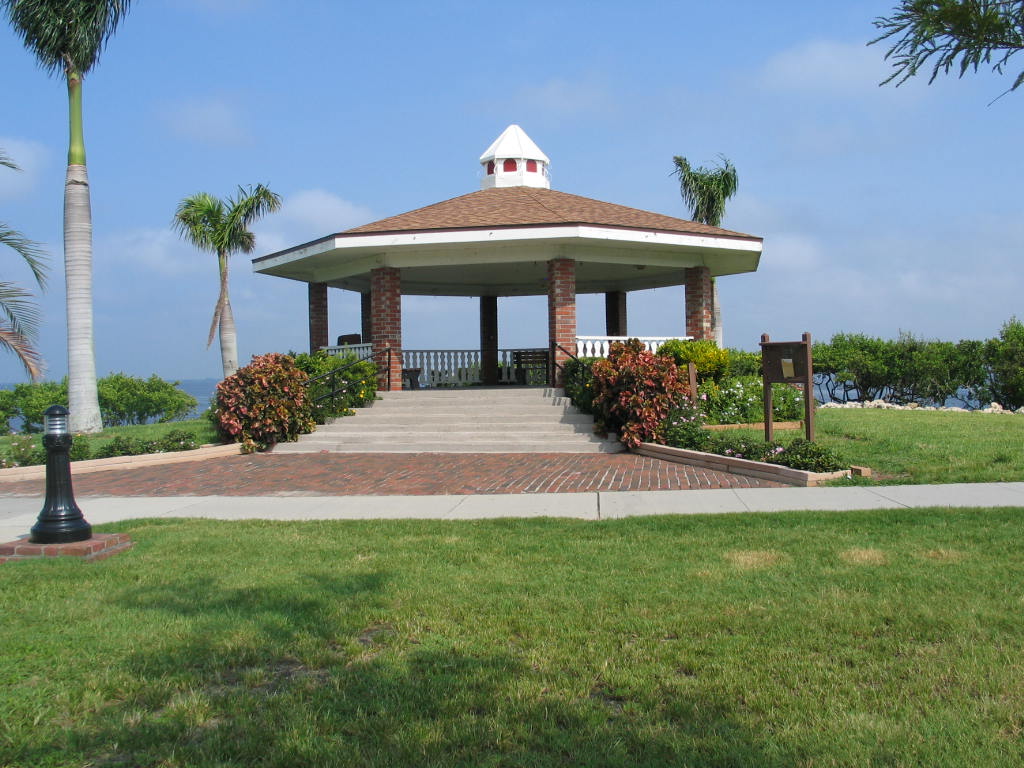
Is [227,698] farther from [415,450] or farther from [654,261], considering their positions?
[654,261]

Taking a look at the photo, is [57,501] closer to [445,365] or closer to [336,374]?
[336,374]

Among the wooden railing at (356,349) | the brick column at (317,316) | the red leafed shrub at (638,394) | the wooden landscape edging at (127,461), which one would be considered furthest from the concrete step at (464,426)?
the brick column at (317,316)

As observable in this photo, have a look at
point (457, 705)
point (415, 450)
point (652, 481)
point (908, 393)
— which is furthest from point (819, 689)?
point (908, 393)

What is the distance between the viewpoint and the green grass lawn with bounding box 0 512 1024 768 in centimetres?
315

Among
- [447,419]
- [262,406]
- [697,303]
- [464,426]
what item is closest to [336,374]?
[262,406]

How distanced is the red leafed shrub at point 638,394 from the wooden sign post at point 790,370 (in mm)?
1787

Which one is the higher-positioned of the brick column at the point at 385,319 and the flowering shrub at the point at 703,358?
the brick column at the point at 385,319

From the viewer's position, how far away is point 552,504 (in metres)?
8.92

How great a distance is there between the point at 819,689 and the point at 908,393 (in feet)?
74.1

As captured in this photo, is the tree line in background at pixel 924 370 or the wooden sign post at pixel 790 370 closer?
the wooden sign post at pixel 790 370

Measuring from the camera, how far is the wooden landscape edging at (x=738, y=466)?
388 inches

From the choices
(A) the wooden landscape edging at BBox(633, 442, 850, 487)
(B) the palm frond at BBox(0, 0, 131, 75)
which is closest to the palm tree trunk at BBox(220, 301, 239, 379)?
(B) the palm frond at BBox(0, 0, 131, 75)

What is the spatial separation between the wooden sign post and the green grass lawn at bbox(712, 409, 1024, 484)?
0.68 meters

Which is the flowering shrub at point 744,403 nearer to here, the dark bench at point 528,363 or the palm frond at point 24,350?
the dark bench at point 528,363
